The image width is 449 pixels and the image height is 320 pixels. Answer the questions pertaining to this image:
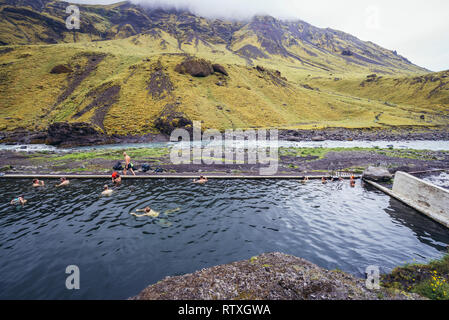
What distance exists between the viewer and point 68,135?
5316 cm

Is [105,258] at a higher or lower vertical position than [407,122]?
lower

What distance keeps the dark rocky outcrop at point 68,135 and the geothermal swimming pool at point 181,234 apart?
3684 centimetres

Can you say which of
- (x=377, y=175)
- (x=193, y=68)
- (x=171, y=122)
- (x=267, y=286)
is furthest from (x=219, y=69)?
(x=267, y=286)

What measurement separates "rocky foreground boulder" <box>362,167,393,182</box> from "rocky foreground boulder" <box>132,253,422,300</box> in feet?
63.0

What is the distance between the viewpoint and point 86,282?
925 centimetres

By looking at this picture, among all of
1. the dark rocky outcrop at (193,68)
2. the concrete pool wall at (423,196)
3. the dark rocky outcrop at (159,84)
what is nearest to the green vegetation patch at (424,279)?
the concrete pool wall at (423,196)

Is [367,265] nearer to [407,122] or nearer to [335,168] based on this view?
[335,168]

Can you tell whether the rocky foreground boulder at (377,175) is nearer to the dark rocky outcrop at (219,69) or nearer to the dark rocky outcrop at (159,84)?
the dark rocky outcrop at (159,84)

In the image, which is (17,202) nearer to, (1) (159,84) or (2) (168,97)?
(2) (168,97)

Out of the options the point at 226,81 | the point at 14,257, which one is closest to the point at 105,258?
the point at 14,257

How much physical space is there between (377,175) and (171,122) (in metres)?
55.8

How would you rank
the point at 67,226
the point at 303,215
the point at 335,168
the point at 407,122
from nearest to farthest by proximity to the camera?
the point at 67,226, the point at 303,215, the point at 335,168, the point at 407,122

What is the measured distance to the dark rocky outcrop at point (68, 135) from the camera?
52.8 meters
